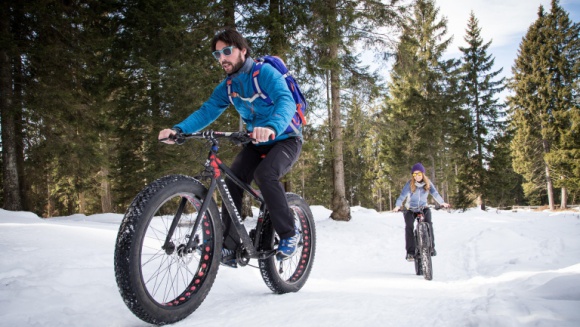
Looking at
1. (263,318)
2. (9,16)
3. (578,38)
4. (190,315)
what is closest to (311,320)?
(263,318)

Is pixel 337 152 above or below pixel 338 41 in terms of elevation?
below

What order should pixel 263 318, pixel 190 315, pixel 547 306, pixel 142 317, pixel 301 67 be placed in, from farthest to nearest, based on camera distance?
pixel 301 67 → pixel 190 315 → pixel 263 318 → pixel 142 317 → pixel 547 306

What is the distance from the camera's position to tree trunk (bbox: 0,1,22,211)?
33.1 feet

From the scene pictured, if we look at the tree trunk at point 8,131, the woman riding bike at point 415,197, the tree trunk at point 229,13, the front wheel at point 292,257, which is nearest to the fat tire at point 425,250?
the woman riding bike at point 415,197

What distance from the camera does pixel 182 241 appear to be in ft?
8.41

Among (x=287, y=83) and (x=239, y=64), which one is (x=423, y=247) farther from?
(x=239, y=64)

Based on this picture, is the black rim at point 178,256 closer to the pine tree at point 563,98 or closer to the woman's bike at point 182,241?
the woman's bike at point 182,241

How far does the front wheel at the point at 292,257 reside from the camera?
328cm

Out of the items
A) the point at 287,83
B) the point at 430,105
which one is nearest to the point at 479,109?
the point at 430,105

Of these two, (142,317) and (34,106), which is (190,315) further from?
(34,106)

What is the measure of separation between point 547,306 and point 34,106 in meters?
12.5

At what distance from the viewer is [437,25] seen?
92.1 feet

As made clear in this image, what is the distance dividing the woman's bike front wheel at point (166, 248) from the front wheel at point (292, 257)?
27.4 inches

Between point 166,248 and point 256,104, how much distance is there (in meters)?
1.54
